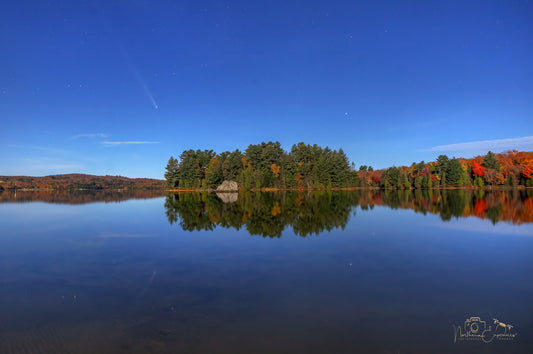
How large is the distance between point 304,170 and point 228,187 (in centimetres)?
2157

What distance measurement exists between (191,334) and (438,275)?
221 inches

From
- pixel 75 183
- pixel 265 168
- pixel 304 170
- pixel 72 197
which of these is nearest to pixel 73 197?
pixel 72 197

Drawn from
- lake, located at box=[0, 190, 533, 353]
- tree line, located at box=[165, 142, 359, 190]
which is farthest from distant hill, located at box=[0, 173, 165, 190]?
lake, located at box=[0, 190, 533, 353]

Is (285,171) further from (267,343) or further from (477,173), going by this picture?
(267,343)

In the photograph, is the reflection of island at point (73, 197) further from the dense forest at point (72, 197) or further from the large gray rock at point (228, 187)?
the large gray rock at point (228, 187)

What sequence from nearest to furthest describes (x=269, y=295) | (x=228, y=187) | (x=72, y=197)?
(x=269, y=295) < (x=72, y=197) < (x=228, y=187)

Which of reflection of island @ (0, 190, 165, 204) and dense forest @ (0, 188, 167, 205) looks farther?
reflection of island @ (0, 190, 165, 204)

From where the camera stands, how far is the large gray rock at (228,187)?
245 feet

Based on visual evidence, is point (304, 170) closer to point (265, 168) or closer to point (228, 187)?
point (265, 168)

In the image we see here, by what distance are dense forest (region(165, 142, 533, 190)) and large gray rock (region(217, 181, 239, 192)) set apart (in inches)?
96.8

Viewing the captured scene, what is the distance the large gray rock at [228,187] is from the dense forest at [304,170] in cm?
246

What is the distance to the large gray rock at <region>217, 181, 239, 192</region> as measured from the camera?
245ft

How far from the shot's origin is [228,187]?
2950 inches

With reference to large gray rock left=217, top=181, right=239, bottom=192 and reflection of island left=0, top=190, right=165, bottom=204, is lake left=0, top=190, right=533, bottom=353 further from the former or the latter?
large gray rock left=217, top=181, right=239, bottom=192
